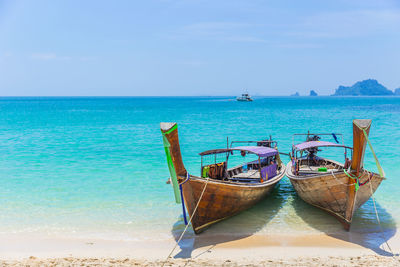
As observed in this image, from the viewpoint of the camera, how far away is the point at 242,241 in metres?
9.59

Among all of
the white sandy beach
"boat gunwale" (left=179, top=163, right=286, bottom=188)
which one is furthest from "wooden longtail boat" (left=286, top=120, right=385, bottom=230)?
the white sandy beach

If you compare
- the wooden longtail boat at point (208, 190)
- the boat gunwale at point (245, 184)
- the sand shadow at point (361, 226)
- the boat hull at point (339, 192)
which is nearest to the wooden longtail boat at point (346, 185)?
the boat hull at point (339, 192)

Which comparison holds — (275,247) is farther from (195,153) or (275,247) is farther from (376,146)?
(376,146)

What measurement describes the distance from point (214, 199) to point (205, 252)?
5.22 feet

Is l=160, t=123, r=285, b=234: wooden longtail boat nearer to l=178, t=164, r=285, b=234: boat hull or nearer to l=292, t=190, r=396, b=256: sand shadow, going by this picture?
l=178, t=164, r=285, b=234: boat hull

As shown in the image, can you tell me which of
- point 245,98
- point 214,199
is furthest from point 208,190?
point 245,98

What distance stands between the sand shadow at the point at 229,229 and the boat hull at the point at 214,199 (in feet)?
0.74

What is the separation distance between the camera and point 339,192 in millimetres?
10086

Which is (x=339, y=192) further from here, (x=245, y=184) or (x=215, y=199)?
(x=215, y=199)

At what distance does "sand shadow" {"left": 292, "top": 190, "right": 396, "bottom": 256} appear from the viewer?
30.9 ft

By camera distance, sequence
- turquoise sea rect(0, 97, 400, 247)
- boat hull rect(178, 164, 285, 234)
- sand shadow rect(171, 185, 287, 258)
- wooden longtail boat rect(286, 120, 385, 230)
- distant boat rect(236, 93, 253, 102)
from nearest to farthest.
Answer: wooden longtail boat rect(286, 120, 385, 230)
sand shadow rect(171, 185, 287, 258)
boat hull rect(178, 164, 285, 234)
turquoise sea rect(0, 97, 400, 247)
distant boat rect(236, 93, 253, 102)

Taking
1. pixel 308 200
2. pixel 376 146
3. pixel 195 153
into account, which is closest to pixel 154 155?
pixel 195 153

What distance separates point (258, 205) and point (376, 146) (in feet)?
56.7

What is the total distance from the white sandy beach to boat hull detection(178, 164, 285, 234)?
0.65 m
